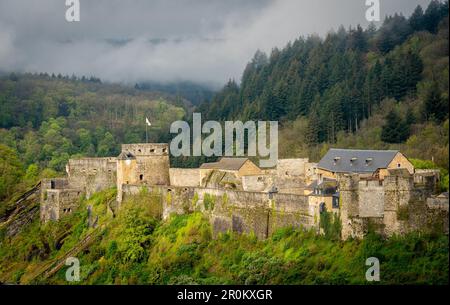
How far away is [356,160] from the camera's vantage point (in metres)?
39.8

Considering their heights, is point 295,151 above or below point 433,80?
below

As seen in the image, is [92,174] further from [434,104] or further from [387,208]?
[387,208]

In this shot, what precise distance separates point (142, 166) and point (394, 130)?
14654 millimetres

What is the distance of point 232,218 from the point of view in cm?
3644

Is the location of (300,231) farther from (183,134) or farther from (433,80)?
(183,134)

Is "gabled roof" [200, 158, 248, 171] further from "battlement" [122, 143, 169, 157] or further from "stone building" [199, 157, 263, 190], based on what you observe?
"battlement" [122, 143, 169, 157]

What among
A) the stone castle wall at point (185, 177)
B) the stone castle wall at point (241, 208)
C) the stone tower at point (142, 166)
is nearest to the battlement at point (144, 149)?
the stone tower at point (142, 166)

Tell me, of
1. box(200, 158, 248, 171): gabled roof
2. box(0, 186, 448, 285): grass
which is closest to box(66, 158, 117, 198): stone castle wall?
box(0, 186, 448, 285): grass

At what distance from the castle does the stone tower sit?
2.0 inches

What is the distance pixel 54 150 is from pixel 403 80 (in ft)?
147

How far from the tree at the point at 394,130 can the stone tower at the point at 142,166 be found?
13.1 m

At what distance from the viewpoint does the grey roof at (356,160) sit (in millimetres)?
38594
